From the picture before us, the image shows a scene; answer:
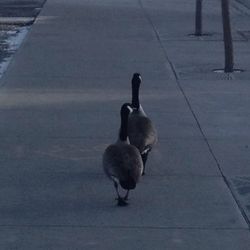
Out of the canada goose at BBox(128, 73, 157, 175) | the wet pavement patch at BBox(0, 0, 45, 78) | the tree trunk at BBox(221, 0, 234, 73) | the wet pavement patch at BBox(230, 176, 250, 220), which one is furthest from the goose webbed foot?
the wet pavement patch at BBox(0, 0, 45, 78)

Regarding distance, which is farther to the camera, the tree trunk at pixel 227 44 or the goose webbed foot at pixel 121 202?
the tree trunk at pixel 227 44

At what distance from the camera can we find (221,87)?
597 inches

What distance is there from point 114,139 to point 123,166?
9.79 ft

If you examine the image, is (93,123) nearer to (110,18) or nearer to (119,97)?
(119,97)

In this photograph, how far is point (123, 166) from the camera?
8383 millimetres

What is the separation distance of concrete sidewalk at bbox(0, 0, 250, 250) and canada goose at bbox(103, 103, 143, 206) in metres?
0.27

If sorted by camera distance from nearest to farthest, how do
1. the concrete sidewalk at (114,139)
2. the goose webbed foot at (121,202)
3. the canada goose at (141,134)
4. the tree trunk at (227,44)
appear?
the concrete sidewalk at (114,139)
the goose webbed foot at (121,202)
the canada goose at (141,134)
the tree trunk at (227,44)

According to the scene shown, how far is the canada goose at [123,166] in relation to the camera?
8289 mm

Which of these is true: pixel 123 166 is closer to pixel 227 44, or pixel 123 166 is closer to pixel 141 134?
pixel 141 134

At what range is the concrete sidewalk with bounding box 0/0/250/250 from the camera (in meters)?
8.05

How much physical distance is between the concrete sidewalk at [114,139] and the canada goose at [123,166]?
266mm

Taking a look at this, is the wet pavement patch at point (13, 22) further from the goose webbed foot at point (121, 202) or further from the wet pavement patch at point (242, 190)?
the goose webbed foot at point (121, 202)

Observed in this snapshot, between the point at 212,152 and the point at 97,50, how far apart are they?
890cm

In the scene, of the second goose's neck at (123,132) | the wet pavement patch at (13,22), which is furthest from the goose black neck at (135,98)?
the wet pavement patch at (13,22)
